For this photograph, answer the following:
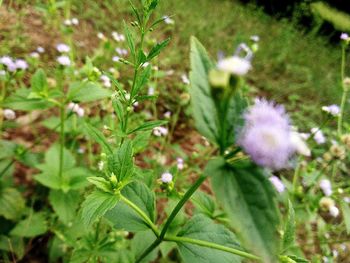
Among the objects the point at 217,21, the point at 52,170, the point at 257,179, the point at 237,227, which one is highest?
the point at 217,21

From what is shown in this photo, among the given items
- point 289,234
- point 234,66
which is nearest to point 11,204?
point 289,234

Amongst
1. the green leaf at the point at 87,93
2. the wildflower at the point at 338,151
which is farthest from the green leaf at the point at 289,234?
the wildflower at the point at 338,151

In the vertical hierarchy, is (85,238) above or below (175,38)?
below

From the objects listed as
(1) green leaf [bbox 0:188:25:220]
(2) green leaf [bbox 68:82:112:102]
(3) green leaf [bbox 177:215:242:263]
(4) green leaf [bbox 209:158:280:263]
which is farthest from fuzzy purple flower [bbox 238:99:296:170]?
(1) green leaf [bbox 0:188:25:220]

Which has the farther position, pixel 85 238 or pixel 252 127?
pixel 85 238

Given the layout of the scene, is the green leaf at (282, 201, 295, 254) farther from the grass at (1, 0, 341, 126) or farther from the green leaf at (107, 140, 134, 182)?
the grass at (1, 0, 341, 126)

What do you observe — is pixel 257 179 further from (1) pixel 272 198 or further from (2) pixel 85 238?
(2) pixel 85 238

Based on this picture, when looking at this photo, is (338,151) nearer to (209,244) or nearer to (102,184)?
→ (209,244)

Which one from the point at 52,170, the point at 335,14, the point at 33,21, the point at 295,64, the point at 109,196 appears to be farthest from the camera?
the point at 335,14

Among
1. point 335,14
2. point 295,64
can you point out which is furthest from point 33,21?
point 335,14
